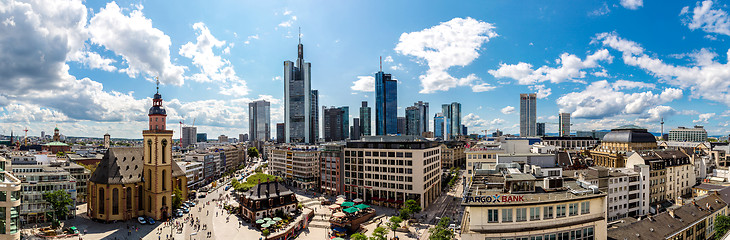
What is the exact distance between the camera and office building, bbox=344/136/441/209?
8706cm

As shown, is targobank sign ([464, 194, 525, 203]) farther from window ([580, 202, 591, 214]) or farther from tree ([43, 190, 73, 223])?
tree ([43, 190, 73, 223])

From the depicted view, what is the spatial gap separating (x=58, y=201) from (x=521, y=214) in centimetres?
8769

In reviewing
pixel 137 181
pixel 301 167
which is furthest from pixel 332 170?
pixel 137 181

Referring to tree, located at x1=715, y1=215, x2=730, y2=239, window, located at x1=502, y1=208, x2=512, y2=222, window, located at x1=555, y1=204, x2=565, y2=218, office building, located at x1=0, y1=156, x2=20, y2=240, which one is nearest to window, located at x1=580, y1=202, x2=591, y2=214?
window, located at x1=555, y1=204, x2=565, y2=218

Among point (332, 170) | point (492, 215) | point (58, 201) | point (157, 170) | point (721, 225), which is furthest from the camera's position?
point (332, 170)

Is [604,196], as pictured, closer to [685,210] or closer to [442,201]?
[685,210]

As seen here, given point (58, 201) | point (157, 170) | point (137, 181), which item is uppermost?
point (157, 170)

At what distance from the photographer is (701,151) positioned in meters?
125

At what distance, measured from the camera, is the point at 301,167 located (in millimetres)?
126812

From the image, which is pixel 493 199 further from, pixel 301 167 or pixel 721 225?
pixel 301 167

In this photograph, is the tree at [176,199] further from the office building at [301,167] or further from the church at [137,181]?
the office building at [301,167]

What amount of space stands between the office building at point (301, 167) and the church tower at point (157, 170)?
52.3 metres

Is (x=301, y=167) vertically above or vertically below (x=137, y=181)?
below

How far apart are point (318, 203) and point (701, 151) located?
145564 mm
